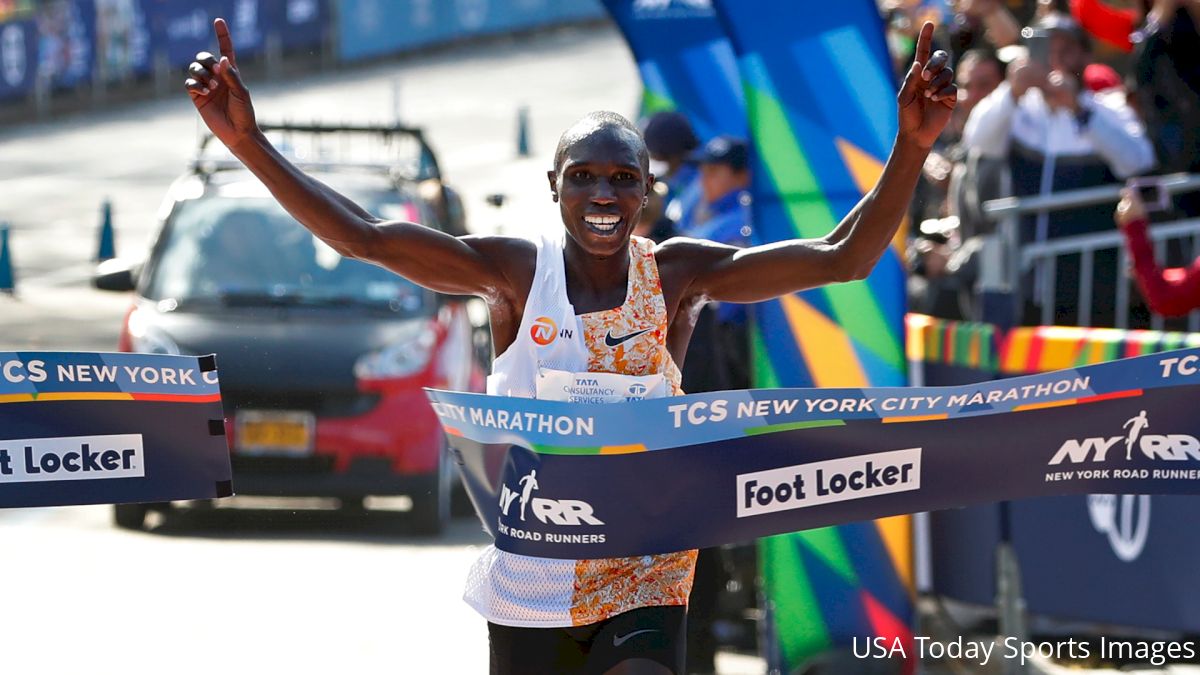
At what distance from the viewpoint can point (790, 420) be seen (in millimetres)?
5016

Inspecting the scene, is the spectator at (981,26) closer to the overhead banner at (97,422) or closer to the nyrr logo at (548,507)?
the overhead banner at (97,422)

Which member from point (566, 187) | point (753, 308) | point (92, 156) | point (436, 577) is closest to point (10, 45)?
point (92, 156)

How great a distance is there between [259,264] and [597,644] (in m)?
7.36

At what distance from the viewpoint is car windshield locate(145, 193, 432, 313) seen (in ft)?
38.2

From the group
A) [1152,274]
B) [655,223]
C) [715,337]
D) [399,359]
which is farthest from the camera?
[399,359]

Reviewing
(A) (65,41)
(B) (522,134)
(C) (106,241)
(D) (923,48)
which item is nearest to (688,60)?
(D) (923,48)

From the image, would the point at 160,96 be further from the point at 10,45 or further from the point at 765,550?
the point at 765,550

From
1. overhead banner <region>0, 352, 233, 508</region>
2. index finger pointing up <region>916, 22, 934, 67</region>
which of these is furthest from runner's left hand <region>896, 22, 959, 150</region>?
overhead banner <region>0, 352, 233, 508</region>

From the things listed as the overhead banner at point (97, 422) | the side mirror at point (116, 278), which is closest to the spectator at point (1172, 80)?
the side mirror at point (116, 278)

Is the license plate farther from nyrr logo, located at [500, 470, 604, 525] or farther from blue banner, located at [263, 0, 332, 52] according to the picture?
blue banner, located at [263, 0, 332, 52]

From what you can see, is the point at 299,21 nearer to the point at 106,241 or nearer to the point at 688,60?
the point at 106,241

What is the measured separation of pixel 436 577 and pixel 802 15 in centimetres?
399

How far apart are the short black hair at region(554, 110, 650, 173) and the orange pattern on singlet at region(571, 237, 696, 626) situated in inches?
10.6

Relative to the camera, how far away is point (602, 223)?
480 cm
